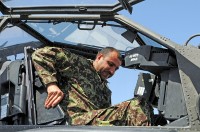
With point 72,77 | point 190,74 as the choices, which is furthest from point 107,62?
point 190,74

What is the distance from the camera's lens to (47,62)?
13.7ft

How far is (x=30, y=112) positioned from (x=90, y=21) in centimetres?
97

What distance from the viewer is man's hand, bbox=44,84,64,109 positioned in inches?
159

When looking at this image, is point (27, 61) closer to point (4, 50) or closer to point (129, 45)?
point (4, 50)

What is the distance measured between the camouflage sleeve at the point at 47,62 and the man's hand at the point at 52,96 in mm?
65

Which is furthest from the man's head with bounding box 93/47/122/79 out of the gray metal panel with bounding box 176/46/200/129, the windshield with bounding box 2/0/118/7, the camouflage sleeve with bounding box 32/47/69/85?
the gray metal panel with bounding box 176/46/200/129

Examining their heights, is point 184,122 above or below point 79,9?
below

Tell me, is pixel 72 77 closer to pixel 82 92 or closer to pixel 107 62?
pixel 82 92

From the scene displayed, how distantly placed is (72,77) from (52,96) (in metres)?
0.42

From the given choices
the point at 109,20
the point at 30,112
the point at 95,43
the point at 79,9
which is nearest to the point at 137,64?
the point at 109,20

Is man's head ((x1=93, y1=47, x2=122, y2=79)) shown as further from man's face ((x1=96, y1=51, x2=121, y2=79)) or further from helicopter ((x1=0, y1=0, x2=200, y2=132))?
helicopter ((x1=0, y1=0, x2=200, y2=132))

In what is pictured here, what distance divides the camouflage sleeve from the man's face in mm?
509

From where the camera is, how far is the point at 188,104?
3498 millimetres

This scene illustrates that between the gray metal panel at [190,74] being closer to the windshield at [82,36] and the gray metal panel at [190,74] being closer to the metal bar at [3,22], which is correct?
the windshield at [82,36]
